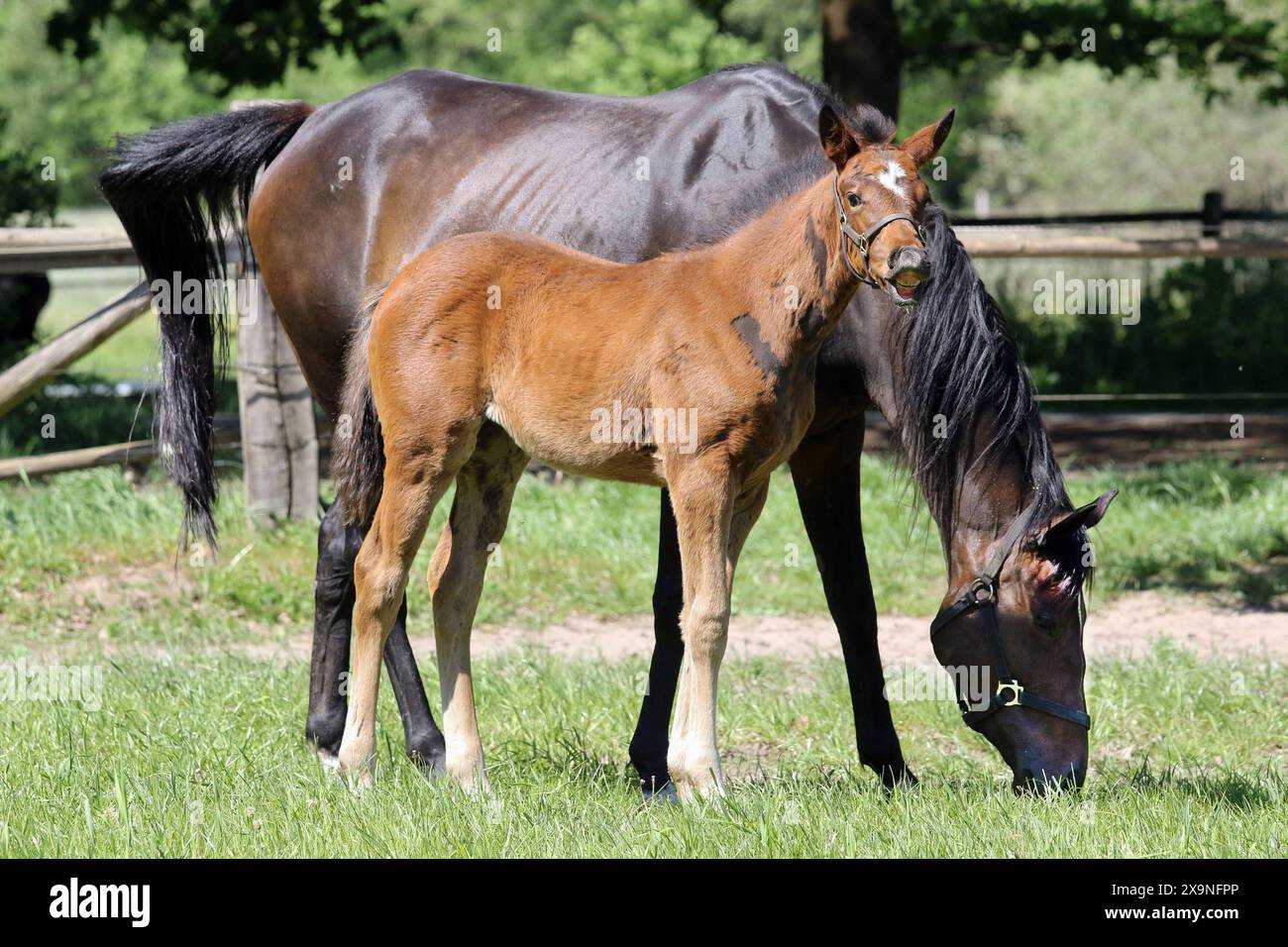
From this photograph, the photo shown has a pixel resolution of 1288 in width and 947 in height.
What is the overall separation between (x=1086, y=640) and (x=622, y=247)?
3388mm

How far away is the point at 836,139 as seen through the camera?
10.8 ft

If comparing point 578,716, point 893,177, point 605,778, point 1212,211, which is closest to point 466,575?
point 605,778

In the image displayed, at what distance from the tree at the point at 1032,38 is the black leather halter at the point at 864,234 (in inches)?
272

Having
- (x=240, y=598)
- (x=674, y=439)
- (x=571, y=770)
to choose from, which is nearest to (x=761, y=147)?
(x=674, y=439)

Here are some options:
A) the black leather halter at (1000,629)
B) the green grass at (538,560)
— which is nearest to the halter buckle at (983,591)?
the black leather halter at (1000,629)

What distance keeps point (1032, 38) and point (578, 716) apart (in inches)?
325

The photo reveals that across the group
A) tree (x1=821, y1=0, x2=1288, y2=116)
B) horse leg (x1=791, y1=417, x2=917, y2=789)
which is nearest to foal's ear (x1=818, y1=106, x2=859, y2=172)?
horse leg (x1=791, y1=417, x2=917, y2=789)

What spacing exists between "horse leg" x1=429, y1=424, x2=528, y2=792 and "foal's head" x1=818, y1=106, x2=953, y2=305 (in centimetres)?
121

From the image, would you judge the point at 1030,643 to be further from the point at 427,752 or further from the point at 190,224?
the point at 190,224

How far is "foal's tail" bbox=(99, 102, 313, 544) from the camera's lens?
514cm

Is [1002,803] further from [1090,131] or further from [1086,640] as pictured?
[1090,131]

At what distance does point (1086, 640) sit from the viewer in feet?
21.9

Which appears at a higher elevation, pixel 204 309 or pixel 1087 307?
pixel 204 309

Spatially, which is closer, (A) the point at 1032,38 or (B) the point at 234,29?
(B) the point at 234,29
